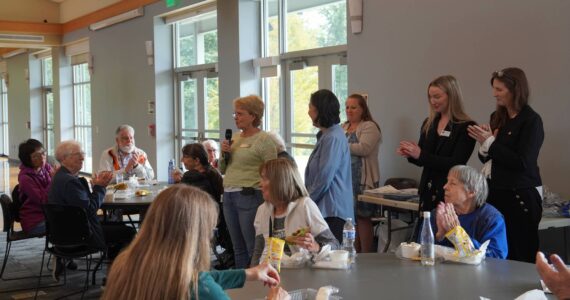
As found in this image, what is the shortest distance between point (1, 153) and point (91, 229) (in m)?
18.9

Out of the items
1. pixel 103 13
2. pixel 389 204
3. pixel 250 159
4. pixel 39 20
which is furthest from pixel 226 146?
pixel 39 20

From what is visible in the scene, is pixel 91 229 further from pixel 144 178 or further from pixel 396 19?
pixel 396 19

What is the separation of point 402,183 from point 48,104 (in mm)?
14140

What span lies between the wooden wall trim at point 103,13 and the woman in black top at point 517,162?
25.9 feet

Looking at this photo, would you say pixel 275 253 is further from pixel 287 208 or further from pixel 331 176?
pixel 331 176

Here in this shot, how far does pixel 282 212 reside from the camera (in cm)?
337

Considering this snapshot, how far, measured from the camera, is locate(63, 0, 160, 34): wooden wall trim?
432 inches

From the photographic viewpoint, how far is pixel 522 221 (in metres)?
3.49

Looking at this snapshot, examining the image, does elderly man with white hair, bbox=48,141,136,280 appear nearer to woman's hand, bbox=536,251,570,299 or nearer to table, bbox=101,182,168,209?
table, bbox=101,182,168,209

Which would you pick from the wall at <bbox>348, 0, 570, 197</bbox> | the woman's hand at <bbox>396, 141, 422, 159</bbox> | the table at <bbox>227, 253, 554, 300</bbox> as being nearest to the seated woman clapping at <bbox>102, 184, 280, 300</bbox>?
the table at <bbox>227, 253, 554, 300</bbox>

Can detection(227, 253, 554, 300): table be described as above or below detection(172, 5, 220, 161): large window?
below

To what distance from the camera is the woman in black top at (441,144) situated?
11.9ft

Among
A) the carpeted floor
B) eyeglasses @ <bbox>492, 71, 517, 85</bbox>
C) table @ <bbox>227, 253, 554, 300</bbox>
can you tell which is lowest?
the carpeted floor

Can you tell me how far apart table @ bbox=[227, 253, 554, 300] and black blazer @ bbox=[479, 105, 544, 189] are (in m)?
0.89
